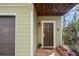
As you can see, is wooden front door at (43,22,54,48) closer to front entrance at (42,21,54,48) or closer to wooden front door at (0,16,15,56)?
front entrance at (42,21,54,48)

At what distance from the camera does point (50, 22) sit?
440 inches

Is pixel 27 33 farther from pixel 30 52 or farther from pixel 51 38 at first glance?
pixel 51 38

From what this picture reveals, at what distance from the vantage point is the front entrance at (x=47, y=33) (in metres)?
11.2

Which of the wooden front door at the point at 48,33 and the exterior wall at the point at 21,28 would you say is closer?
the exterior wall at the point at 21,28

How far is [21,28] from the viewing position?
22.8 feet

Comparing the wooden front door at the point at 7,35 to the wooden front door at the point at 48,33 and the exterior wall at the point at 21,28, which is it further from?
the wooden front door at the point at 48,33

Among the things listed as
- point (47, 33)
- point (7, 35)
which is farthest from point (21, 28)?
point (47, 33)

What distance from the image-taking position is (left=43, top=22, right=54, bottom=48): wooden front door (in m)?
11.2

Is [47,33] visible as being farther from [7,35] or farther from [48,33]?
[7,35]

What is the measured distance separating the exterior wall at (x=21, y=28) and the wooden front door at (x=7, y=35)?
0.17 metres

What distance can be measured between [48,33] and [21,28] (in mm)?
4493

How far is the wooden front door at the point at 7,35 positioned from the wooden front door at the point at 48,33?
14.4 ft

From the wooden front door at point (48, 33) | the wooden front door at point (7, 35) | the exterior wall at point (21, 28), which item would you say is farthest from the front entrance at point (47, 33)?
the wooden front door at point (7, 35)

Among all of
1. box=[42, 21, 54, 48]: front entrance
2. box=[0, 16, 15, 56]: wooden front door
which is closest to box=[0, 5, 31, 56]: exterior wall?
box=[0, 16, 15, 56]: wooden front door
